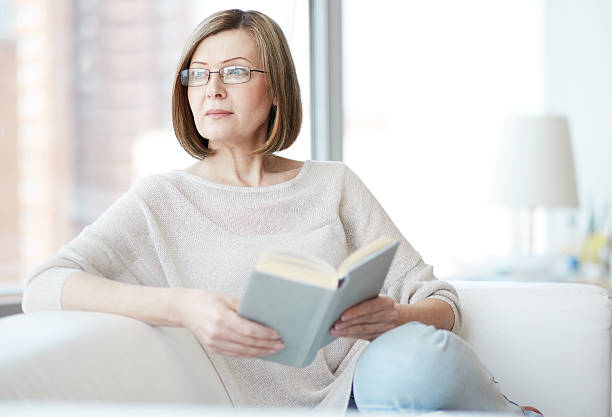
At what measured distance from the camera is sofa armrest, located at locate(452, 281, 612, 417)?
149 centimetres

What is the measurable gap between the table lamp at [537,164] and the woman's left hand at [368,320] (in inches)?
60.6

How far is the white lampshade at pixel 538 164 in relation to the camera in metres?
2.59

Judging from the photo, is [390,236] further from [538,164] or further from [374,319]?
[538,164]

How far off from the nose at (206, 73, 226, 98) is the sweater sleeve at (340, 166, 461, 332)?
0.36 meters

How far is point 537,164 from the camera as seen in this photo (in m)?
2.59

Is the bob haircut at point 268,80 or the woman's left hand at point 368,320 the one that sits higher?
the bob haircut at point 268,80

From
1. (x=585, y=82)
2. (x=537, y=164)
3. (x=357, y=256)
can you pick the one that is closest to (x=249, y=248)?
(x=357, y=256)

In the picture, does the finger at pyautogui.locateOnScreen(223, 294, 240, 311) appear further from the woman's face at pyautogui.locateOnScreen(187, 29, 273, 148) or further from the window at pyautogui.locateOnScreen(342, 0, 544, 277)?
the window at pyautogui.locateOnScreen(342, 0, 544, 277)

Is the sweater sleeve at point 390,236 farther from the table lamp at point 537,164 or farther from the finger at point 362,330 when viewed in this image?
the table lamp at point 537,164

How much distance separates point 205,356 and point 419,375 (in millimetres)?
442

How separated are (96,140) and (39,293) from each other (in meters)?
0.96

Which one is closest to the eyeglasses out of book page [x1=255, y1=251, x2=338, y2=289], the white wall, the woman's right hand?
the woman's right hand

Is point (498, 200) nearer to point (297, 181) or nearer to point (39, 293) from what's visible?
point (297, 181)

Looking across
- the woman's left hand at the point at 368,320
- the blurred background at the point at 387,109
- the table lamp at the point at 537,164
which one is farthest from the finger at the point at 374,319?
the table lamp at the point at 537,164
